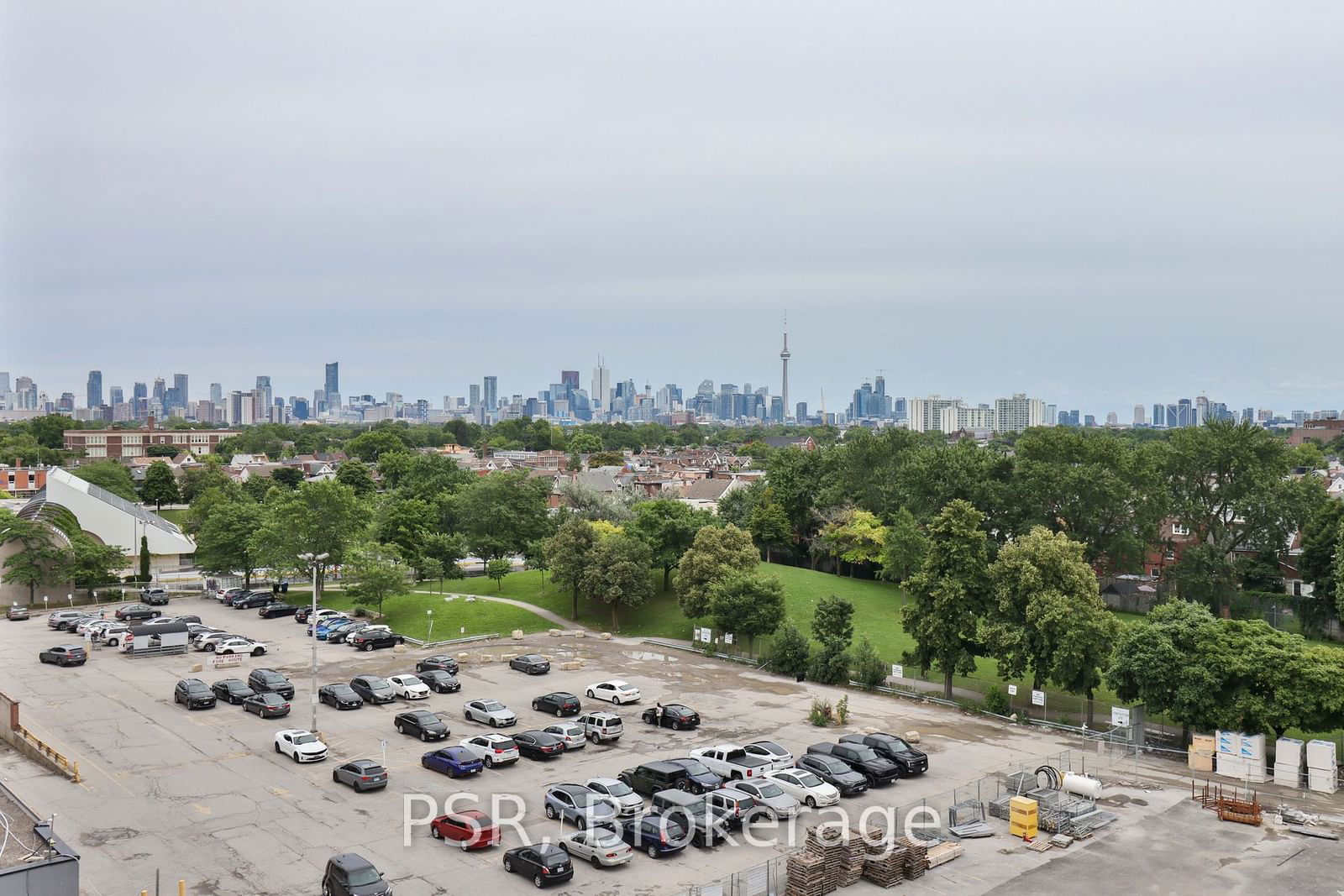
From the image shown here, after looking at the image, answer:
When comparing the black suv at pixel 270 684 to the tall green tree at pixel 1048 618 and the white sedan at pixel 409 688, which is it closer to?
the white sedan at pixel 409 688

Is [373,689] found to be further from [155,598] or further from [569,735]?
[155,598]

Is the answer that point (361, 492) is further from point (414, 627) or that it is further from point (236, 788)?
point (236, 788)

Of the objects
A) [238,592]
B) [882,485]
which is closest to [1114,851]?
[882,485]

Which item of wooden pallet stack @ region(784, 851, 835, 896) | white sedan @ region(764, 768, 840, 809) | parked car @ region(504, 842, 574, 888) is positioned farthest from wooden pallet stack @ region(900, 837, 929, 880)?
parked car @ region(504, 842, 574, 888)

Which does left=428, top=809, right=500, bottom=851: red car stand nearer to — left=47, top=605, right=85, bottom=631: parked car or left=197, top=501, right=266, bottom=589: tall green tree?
left=47, top=605, right=85, bottom=631: parked car

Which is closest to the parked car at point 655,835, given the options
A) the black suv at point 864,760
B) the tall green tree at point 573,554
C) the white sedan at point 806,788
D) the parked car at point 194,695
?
the white sedan at point 806,788

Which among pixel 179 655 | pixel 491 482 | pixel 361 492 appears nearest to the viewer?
pixel 179 655

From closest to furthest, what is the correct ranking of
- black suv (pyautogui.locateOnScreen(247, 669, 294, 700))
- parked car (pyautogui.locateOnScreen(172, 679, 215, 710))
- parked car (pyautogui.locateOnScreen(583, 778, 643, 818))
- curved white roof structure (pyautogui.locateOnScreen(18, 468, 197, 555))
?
parked car (pyautogui.locateOnScreen(583, 778, 643, 818)) < parked car (pyautogui.locateOnScreen(172, 679, 215, 710)) < black suv (pyautogui.locateOnScreen(247, 669, 294, 700)) < curved white roof structure (pyautogui.locateOnScreen(18, 468, 197, 555))
